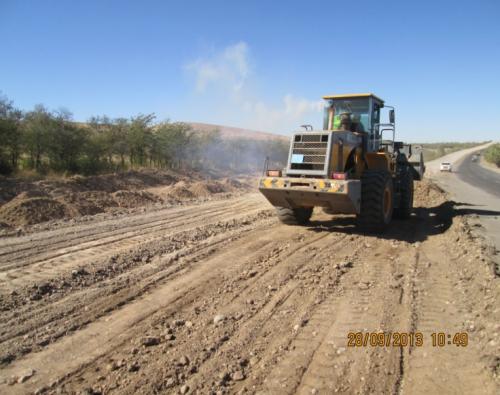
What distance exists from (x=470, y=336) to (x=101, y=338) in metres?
3.69

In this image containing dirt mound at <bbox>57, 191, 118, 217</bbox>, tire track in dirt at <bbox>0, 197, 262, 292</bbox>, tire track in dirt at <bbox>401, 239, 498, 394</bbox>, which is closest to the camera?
tire track in dirt at <bbox>401, 239, 498, 394</bbox>

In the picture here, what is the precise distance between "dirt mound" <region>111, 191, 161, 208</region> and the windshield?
6931 mm

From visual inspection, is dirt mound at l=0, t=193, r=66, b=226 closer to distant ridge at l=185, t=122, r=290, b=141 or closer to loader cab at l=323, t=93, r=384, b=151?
loader cab at l=323, t=93, r=384, b=151

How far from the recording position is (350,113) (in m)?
9.73

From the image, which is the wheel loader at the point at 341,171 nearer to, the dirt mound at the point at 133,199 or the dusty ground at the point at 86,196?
the dusty ground at the point at 86,196

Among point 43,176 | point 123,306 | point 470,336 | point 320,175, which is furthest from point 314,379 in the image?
point 43,176

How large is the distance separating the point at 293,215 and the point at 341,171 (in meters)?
1.56

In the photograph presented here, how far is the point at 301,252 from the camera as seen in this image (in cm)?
725

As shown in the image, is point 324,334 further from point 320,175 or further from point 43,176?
point 43,176

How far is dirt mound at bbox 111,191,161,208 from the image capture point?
534 inches

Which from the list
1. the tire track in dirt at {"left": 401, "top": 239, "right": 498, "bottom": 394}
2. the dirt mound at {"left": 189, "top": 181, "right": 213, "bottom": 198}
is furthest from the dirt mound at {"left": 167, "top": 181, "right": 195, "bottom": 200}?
the tire track in dirt at {"left": 401, "top": 239, "right": 498, "bottom": 394}

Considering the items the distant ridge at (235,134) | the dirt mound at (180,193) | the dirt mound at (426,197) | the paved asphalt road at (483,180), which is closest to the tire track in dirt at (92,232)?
the dirt mound at (180,193)

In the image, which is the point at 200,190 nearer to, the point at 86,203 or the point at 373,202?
the point at 86,203

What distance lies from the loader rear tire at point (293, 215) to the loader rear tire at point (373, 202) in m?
1.31
